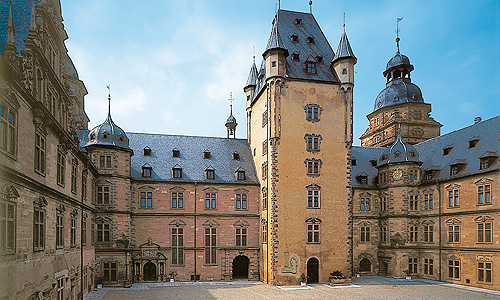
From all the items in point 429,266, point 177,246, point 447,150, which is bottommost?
point 429,266

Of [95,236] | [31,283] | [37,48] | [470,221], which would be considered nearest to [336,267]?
[470,221]

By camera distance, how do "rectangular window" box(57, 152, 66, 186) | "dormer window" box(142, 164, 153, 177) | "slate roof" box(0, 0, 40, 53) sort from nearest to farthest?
"slate roof" box(0, 0, 40, 53)
"rectangular window" box(57, 152, 66, 186)
"dormer window" box(142, 164, 153, 177)

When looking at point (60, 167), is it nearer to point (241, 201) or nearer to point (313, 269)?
point (241, 201)

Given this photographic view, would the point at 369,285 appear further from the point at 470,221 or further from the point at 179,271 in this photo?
the point at 179,271

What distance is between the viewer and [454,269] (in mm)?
38219

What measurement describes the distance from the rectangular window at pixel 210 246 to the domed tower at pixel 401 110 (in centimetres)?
2985

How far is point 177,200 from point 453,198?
26.9 m

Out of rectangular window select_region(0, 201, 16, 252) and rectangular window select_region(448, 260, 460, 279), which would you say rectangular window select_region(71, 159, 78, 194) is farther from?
rectangular window select_region(448, 260, 460, 279)

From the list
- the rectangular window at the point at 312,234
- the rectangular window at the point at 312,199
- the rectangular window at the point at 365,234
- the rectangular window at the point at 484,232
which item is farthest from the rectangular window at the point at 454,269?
the rectangular window at the point at 312,199

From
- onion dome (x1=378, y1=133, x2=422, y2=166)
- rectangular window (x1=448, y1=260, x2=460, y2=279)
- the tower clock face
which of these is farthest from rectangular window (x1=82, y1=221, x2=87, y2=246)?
rectangular window (x1=448, y1=260, x2=460, y2=279)

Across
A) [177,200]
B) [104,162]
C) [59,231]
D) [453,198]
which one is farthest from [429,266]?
[59,231]

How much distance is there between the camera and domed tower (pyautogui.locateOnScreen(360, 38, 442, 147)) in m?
57.4

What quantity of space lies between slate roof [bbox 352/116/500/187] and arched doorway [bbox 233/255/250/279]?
1482 cm

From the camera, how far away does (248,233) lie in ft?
139
